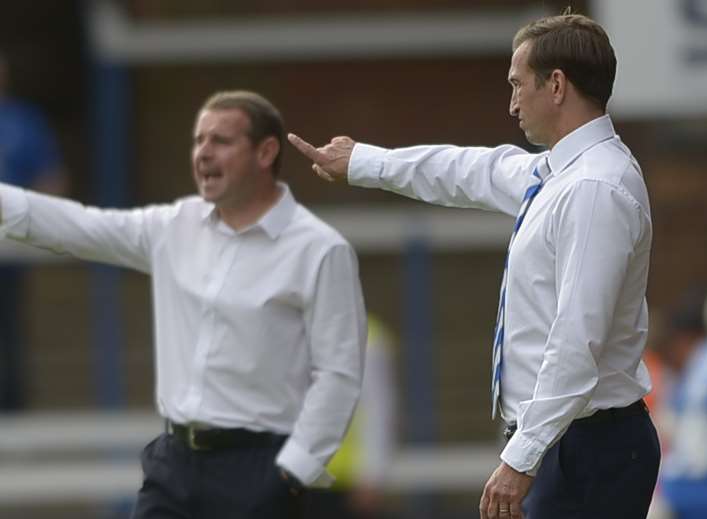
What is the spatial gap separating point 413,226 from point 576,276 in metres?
8.00

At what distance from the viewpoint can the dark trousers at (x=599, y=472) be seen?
5105 millimetres

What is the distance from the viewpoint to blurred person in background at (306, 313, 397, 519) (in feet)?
35.9

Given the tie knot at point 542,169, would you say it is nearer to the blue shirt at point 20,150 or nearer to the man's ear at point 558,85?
the man's ear at point 558,85

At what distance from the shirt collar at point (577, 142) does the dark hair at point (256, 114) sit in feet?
5.01

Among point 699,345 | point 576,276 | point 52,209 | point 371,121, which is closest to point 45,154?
point 371,121

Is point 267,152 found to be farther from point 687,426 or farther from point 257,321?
point 687,426

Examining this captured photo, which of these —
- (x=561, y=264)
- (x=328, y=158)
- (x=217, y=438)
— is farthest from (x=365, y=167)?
(x=217, y=438)

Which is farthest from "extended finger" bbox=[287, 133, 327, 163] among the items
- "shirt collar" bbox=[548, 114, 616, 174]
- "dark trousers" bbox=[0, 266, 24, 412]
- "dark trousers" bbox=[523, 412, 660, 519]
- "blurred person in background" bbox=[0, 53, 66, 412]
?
"dark trousers" bbox=[0, 266, 24, 412]

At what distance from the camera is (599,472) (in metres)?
5.11

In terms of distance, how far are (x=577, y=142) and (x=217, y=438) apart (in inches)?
66.7

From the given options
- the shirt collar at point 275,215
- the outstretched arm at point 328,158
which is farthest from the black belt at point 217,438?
the outstretched arm at point 328,158

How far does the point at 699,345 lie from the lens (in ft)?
32.0

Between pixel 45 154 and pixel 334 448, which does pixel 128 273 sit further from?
pixel 334 448

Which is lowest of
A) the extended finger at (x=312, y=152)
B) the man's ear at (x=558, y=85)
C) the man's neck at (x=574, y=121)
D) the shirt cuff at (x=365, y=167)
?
the shirt cuff at (x=365, y=167)
